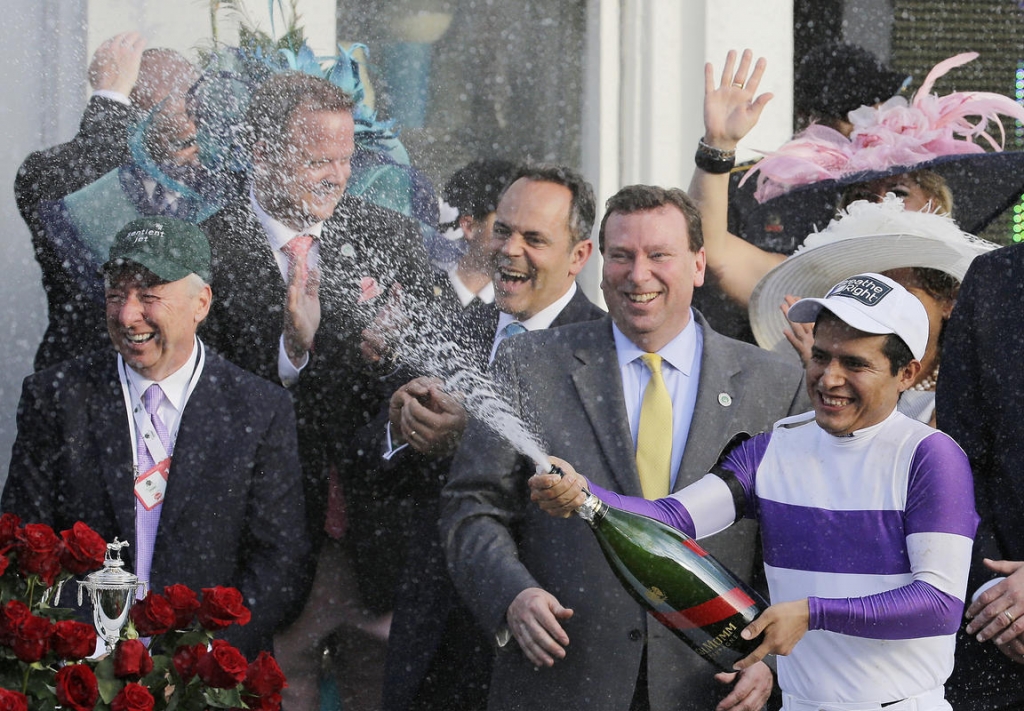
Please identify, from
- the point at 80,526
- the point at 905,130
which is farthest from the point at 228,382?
the point at 905,130

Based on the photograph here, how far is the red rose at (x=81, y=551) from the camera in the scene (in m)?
2.80

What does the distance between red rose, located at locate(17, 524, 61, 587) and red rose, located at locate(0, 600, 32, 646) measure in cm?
12

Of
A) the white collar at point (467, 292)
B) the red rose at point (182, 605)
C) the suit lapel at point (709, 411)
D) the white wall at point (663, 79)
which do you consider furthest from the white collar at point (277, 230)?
the red rose at point (182, 605)

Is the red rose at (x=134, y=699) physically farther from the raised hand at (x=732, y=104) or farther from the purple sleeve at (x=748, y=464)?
the raised hand at (x=732, y=104)

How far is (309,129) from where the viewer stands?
14.2 feet

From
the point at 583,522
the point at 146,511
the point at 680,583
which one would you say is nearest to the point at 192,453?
the point at 146,511

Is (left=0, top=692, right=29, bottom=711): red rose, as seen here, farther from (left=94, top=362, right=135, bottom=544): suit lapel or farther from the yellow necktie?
the yellow necktie

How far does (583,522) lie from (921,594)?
3.37ft

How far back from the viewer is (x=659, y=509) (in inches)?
122

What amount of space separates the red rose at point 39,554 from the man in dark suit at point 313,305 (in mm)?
1457

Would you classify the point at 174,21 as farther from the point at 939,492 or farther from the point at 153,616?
the point at 939,492

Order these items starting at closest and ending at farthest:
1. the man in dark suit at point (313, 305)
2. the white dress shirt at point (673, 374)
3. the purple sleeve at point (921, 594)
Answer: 1. the purple sleeve at point (921, 594)
2. the white dress shirt at point (673, 374)
3. the man in dark suit at point (313, 305)

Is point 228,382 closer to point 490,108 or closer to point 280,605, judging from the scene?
point 280,605

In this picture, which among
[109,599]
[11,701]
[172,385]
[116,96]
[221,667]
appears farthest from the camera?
[116,96]
